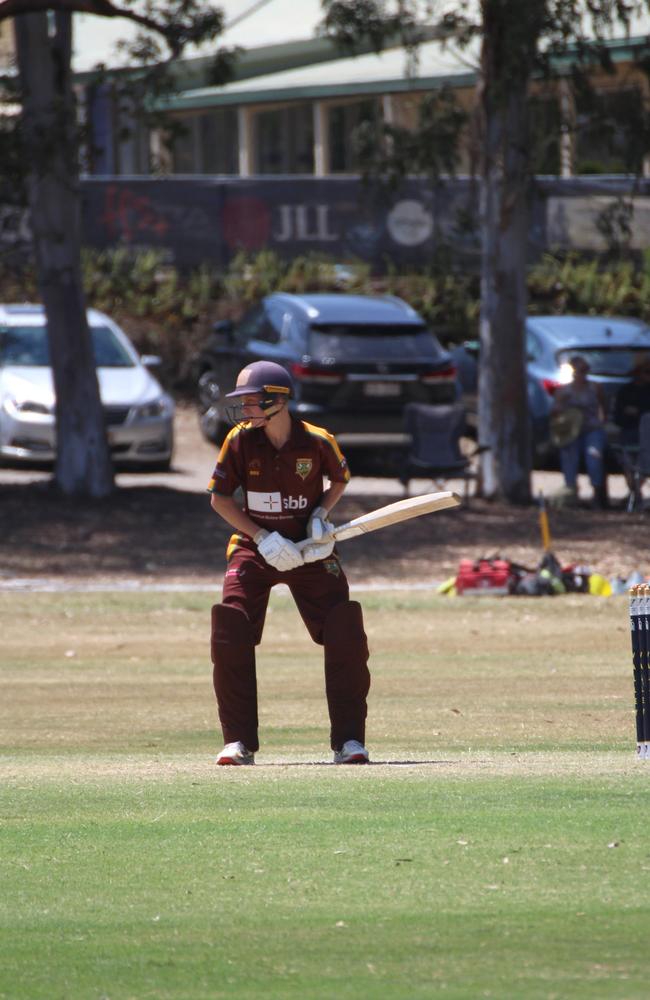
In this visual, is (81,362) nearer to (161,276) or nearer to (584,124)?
(584,124)

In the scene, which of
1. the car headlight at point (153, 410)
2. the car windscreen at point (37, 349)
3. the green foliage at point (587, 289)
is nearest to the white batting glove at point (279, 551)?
the car headlight at point (153, 410)

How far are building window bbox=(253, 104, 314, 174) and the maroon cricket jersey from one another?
1292 inches

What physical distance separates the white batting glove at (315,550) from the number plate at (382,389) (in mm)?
14414

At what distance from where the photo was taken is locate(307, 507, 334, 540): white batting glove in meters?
8.36

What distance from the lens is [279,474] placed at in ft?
28.0

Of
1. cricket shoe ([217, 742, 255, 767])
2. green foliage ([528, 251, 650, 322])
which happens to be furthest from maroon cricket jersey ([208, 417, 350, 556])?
green foliage ([528, 251, 650, 322])

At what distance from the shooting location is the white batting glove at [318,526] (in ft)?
27.4

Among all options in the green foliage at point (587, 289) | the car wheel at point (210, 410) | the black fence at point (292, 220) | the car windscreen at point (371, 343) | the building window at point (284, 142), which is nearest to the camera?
the car windscreen at point (371, 343)

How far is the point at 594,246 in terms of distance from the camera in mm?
30078

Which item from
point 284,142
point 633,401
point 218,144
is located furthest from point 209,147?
point 633,401

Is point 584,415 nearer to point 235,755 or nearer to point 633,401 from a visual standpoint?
point 633,401

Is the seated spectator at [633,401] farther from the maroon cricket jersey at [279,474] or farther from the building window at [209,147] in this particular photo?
the building window at [209,147]

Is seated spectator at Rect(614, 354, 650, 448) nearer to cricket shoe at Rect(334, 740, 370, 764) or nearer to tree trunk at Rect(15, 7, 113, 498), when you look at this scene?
tree trunk at Rect(15, 7, 113, 498)

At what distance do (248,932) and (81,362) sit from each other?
16.1m
